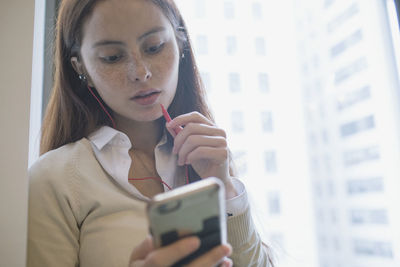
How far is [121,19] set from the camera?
0.65m

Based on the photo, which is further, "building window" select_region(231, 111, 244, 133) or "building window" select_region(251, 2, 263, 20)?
"building window" select_region(251, 2, 263, 20)

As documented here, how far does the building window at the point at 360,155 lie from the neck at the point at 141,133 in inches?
56.3

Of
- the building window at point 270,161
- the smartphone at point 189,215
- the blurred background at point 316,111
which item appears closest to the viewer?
the smartphone at point 189,215

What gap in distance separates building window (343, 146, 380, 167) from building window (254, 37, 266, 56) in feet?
3.97

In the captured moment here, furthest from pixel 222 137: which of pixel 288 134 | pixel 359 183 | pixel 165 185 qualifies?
pixel 288 134

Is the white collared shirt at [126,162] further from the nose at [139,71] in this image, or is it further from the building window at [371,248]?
the building window at [371,248]

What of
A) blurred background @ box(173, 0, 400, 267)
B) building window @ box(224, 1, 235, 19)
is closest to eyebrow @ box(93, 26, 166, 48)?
blurred background @ box(173, 0, 400, 267)

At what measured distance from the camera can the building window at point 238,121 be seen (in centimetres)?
275

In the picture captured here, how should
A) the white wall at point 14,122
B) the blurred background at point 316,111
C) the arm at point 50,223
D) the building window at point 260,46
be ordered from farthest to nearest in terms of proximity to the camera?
the building window at point 260,46 → the blurred background at point 316,111 → the arm at point 50,223 → the white wall at point 14,122

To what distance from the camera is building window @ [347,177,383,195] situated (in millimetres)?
A: 2043

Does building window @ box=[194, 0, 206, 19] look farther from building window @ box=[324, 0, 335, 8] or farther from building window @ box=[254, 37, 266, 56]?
building window @ box=[324, 0, 335, 8]

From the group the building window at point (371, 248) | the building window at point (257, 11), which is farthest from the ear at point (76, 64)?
the building window at point (257, 11)

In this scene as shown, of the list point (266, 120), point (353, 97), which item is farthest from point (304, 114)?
point (353, 97)

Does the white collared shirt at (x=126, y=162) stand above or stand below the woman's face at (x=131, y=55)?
below
